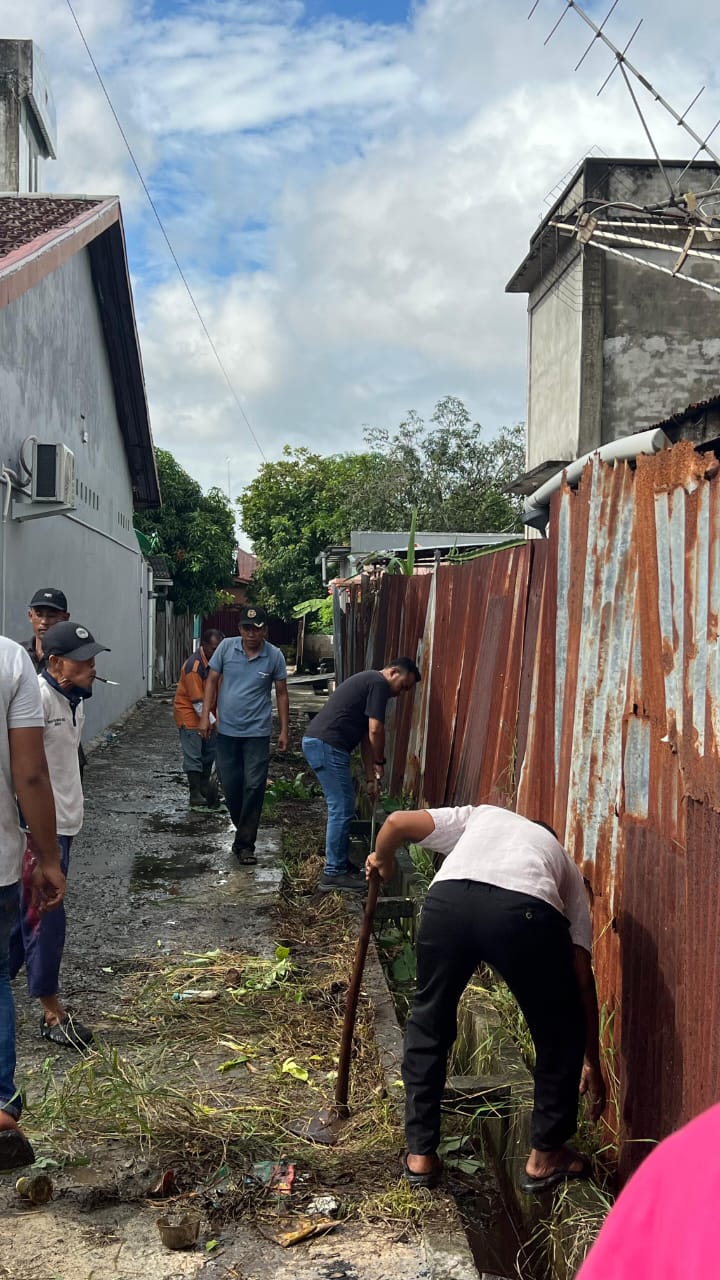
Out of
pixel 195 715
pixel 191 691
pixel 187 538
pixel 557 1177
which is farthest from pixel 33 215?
pixel 187 538

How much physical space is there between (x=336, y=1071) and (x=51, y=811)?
166cm

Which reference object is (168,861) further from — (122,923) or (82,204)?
(82,204)

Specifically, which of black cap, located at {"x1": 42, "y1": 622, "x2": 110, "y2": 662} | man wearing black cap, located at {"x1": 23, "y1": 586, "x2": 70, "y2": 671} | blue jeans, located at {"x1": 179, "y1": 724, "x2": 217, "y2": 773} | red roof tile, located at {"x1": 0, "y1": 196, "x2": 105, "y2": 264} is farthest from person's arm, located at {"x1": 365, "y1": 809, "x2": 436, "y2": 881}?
red roof tile, located at {"x1": 0, "y1": 196, "x2": 105, "y2": 264}

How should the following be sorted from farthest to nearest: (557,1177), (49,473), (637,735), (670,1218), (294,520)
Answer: (294,520)
(49,473)
(637,735)
(557,1177)
(670,1218)

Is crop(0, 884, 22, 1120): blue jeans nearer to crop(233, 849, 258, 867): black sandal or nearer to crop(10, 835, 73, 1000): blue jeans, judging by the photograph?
crop(10, 835, 73, 1000): blue jeans

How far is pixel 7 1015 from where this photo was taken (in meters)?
3.61

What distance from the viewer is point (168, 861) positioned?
8219mm

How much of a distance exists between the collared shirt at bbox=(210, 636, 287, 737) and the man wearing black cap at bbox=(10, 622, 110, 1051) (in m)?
3.17

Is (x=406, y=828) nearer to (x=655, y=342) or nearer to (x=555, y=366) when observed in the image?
(x=655, y=342)

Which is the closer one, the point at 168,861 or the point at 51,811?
the point at 51,811

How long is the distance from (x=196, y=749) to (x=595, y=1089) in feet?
23.0

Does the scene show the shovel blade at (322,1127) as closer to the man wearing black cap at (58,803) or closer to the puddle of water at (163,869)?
the man wearing black cap at (58,803)

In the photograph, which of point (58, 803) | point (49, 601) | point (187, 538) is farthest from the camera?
point (187, 538)

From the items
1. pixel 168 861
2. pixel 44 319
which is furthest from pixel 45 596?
pixel 44 319
